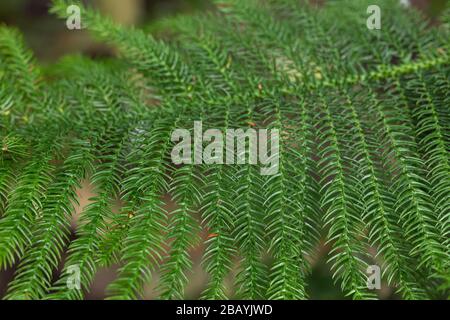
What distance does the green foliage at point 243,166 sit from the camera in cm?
111

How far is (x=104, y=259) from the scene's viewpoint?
3.56ft

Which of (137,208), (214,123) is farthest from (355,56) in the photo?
(137,208)

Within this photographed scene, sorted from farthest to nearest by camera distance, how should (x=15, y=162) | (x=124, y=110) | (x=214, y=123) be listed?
(x=124, y=110)
(x=214, y=123)
(x=15, y=162)

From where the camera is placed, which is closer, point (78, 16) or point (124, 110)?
point (124, 110)

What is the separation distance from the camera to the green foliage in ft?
3.63

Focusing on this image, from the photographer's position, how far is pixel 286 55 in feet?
5.20

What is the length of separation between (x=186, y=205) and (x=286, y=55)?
67 cm

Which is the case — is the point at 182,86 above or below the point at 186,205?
above

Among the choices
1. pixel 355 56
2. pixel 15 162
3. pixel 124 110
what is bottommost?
pixel 15 162

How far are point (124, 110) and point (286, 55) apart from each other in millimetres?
528

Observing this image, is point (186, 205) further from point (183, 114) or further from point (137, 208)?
point (183, 114)

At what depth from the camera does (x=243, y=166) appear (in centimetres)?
124

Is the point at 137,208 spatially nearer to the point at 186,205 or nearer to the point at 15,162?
the point at 186,205
